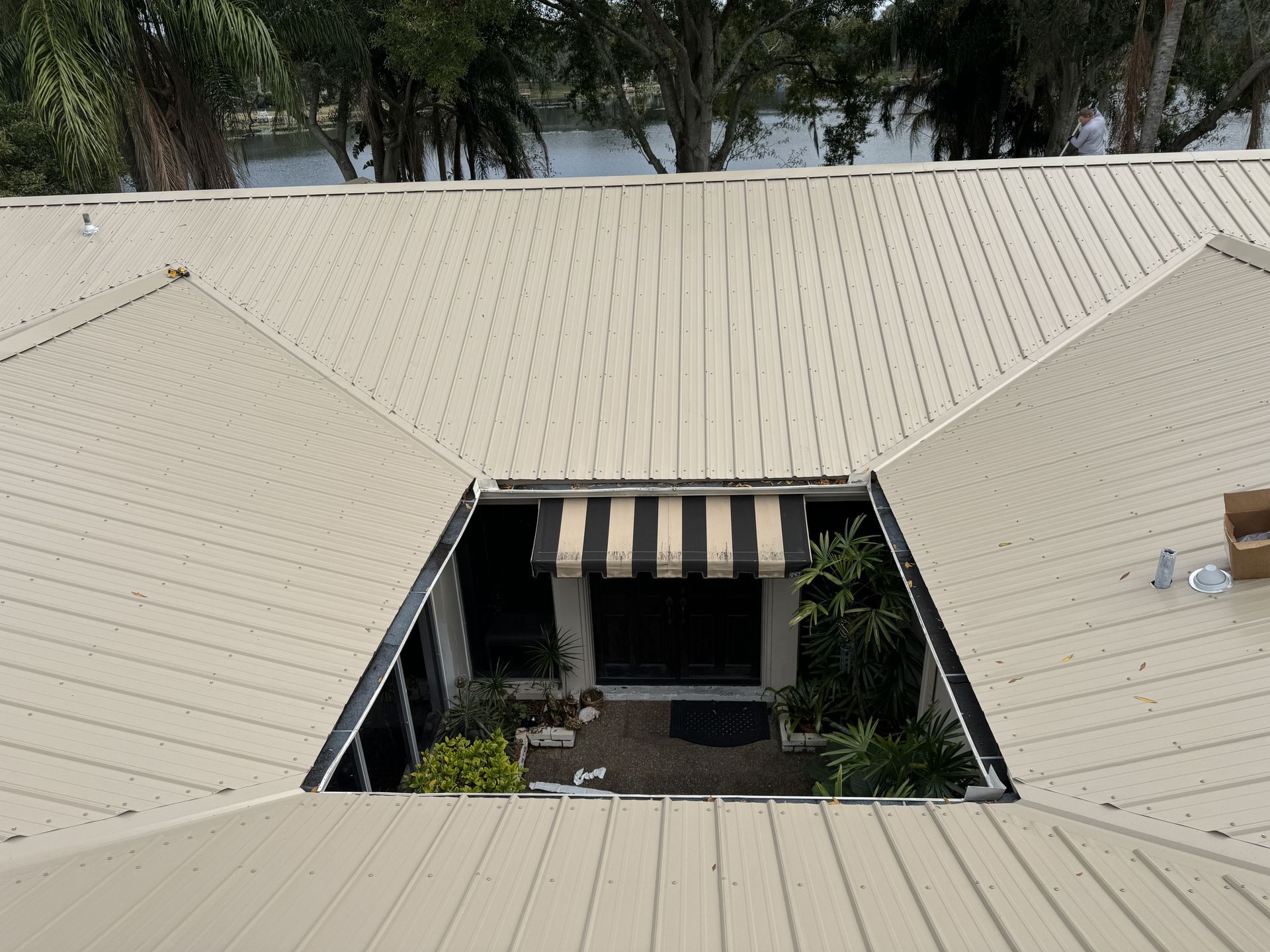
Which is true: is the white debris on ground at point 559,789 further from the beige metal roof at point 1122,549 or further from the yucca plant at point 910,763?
the beige metal roof at point 1122,549

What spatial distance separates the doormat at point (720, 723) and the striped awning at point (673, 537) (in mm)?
2428

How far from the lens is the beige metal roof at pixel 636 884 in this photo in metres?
4.52

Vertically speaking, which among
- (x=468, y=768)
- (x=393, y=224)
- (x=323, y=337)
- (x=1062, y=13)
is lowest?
(x=468, y=768)

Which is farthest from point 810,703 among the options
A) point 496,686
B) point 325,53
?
point 325,53

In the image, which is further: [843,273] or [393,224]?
[393,224]

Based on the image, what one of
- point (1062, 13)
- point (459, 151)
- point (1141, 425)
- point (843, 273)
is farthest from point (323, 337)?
point (459, 151)

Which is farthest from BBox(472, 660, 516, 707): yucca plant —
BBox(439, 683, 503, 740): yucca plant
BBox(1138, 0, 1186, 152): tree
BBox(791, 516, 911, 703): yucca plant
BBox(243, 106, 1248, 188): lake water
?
BBox(243, 106, 1248, 188): lake water

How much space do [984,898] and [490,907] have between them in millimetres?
2633

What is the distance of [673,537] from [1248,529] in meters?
4.54

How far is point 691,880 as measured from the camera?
16.2 feet

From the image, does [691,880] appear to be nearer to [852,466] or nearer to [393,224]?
[852,466]

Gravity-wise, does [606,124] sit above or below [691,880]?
above

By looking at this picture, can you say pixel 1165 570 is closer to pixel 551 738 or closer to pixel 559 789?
pixel 559 789

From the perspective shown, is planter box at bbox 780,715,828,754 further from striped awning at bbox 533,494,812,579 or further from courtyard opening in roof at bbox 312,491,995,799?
striped awning at bbox 533,494,812,579
